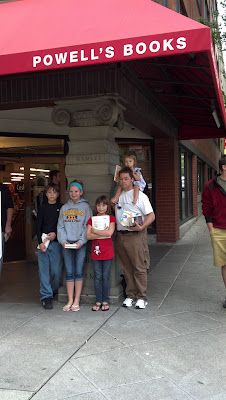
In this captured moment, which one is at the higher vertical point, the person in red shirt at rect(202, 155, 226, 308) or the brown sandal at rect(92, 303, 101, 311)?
the person in red shirt at rect(202, 155, 226, 308)

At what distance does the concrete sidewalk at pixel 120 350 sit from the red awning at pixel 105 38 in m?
2.88

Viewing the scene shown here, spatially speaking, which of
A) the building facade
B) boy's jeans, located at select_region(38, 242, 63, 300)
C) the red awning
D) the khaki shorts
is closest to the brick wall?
the building facade

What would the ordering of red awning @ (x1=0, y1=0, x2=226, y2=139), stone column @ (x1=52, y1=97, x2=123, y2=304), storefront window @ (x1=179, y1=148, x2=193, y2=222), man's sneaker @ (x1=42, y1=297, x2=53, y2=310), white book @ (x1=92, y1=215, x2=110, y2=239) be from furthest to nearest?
storefront window @ (x1=179, y1=148, x2=193, y2=222)
stone column @ (x1=52, y1=97, x2=123, y2=304)
man's sneaker @ (x1=42, y1=297, x2=53, y2=310)
white book @ (x1=92, y1=215, x2=110, y2=239)
red awning @ (x1=0, y1=0, x2=226, y2=139)

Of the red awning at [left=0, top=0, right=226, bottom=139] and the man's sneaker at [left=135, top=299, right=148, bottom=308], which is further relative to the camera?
the man's sneaker at [left=135, top=299, right=148, bottom=308]

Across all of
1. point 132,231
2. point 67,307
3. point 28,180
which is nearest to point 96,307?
point 67,307

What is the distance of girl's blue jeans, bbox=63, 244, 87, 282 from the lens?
5238mm

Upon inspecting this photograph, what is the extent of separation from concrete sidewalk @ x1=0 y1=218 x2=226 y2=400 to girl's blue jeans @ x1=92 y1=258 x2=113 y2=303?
0.79ft

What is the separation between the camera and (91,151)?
18.0 ft

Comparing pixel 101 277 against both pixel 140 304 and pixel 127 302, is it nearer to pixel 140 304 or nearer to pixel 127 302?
pixel 127 302

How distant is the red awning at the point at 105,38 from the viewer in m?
3.98

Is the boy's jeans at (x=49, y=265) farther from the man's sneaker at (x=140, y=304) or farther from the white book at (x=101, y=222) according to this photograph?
the man's sneaker at (x=140, y=304)

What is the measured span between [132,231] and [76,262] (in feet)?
2.75

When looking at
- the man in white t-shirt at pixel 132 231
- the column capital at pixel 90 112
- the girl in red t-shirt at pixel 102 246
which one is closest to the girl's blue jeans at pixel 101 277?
the girl in red t-shirt at pixel 102 246

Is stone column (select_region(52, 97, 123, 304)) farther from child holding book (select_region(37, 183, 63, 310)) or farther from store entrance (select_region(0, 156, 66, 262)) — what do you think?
store entrance (select_region(0, 156, 66, 262))
